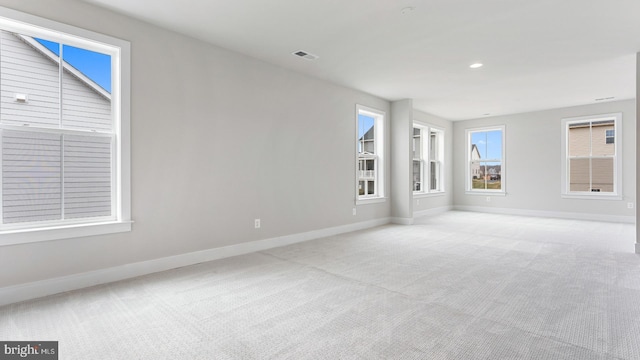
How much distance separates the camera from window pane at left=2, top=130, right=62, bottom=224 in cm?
262

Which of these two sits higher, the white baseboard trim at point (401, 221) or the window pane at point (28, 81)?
the window pane at point (28, 81)

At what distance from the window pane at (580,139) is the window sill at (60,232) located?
29.9 ft

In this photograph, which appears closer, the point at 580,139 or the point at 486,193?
the point at 580,139

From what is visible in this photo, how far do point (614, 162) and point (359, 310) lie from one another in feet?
25.4

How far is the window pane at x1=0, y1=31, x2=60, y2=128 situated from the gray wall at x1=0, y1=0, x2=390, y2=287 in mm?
295

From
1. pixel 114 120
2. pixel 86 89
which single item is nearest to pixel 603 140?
pixel 114 120

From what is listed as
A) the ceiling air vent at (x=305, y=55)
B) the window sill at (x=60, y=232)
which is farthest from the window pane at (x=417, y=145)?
the window sill at (x=60, y=232)

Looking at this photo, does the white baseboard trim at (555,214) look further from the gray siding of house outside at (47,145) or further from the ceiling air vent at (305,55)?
the gray siding of house outside at (47,145)

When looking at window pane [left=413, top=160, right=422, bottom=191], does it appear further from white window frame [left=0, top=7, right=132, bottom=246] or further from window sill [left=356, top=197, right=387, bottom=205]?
white window frame [left=0, top=7, right=132, bottom=246]

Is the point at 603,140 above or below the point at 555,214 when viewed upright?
above

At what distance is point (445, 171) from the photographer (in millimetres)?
8867

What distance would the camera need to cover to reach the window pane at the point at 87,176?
2914mm

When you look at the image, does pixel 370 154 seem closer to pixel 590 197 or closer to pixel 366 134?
pixel 366 134

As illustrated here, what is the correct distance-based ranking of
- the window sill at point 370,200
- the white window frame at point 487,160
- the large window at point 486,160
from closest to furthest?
the window sill at point 370,200 < the white window frame at point 487,160 < the large window at point 486,160
